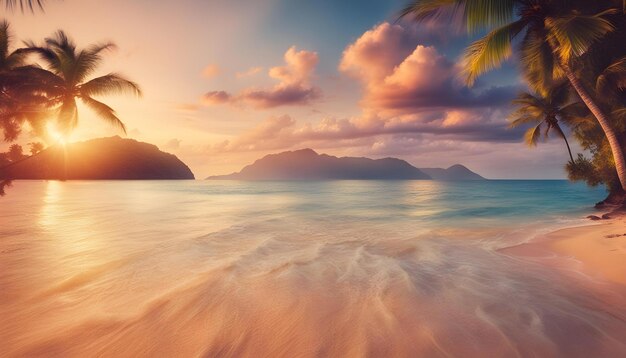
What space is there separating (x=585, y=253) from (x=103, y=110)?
24320 mm

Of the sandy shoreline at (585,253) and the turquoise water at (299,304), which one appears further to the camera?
the sandy shoreline at (585,253)

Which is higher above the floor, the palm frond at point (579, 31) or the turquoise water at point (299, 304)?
the palm frond at point (579, 31)

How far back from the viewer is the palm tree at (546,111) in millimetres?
19306

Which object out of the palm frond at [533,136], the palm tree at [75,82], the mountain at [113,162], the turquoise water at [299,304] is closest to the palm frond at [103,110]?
the palm tree at [75,82]

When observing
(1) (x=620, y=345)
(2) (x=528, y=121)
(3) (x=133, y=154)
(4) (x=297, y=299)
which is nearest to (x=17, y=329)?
(4) (x=297, y=299)

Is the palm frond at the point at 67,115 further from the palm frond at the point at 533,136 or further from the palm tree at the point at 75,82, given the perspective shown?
the palm frond at the point at 533,136

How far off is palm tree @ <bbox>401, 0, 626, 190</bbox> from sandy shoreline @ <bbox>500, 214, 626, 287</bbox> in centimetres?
618

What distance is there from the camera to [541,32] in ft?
39.2

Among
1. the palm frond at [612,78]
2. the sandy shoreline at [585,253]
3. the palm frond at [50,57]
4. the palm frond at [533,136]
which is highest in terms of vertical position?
the palm frond at [50,57]

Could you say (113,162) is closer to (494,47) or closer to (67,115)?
(67,115)

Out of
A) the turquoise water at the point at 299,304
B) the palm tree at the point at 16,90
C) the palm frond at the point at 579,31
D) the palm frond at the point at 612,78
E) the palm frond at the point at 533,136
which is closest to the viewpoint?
the turquoise water at the point at 299,304

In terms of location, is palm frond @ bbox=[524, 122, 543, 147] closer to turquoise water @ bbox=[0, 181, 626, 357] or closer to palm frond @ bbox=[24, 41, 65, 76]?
turquoise water @ bbox=[0, 181, 626, 357]

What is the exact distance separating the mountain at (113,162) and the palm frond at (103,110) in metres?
127

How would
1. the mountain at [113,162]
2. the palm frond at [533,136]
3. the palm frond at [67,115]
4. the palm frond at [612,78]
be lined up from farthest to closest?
the mountain at [113,162]
the palm frond at [533,136]
the palm frond at [67,115]
the palm frond at [612,78]
